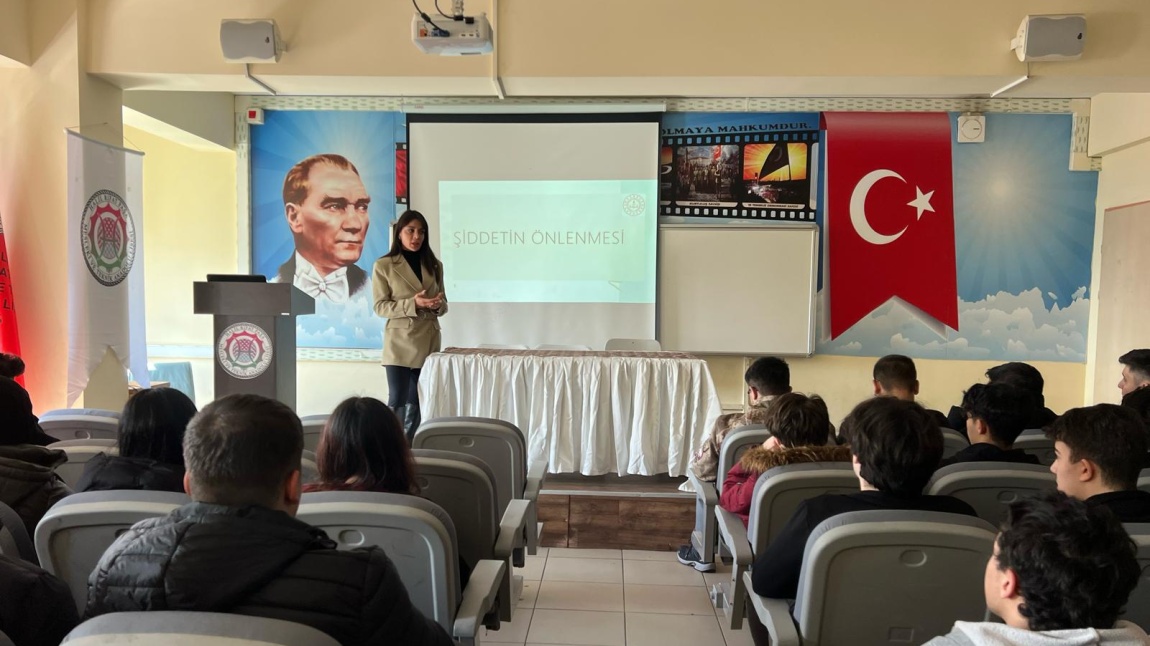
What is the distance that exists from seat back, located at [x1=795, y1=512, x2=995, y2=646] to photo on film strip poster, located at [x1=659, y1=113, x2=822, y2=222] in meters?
4.69

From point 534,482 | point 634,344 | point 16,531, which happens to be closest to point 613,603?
point 534,482

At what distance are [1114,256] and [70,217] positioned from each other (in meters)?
6.98

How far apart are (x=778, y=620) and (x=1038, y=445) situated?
1.70m

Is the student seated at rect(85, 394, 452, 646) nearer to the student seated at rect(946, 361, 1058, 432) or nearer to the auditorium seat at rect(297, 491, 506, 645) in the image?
the auditorium seat at rect(297, 491, 506, 645)

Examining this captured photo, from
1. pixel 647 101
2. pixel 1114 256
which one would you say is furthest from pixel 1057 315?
pixel 647 101

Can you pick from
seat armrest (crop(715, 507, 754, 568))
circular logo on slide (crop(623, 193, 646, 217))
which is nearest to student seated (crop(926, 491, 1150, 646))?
seat armrest (crop(715, 507, 754, 568))

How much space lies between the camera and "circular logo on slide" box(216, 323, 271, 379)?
404cm

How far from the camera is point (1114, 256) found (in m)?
5.62

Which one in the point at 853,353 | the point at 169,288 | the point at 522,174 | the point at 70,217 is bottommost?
the point at 853,353

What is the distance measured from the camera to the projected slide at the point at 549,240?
6.09m

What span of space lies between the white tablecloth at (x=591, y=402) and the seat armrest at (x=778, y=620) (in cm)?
219

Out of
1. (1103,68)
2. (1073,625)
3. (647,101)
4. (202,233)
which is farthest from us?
(202,233)

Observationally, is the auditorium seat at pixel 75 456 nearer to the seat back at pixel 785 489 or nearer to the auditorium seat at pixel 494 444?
the auditorium seat at pixel 494 444

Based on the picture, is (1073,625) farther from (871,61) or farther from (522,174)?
(522,174)
